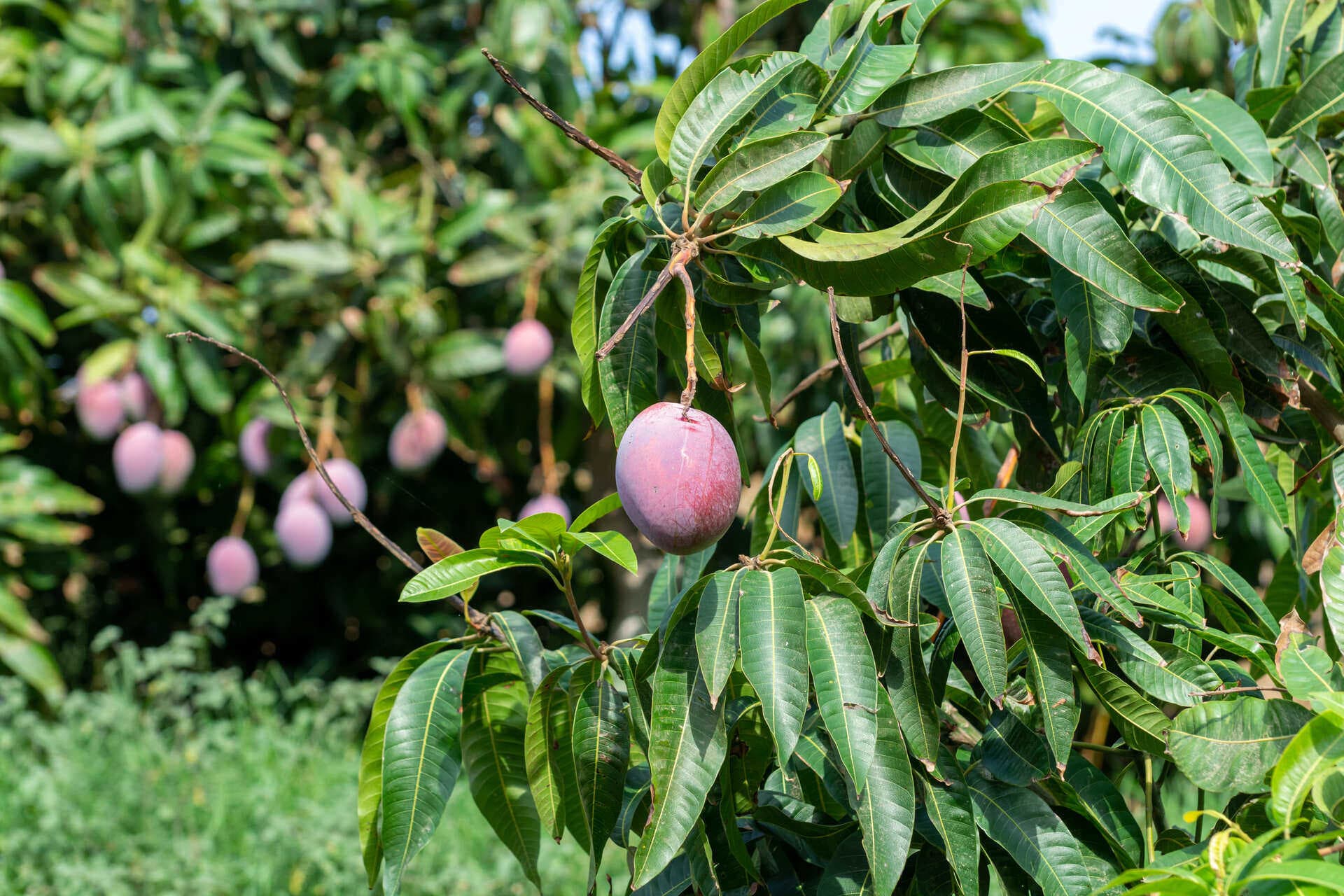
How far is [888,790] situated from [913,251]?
0.31 meters

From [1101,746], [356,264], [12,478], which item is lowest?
[12,478]

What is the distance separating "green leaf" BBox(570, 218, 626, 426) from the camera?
0.78 metres

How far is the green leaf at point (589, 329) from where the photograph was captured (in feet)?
2.55

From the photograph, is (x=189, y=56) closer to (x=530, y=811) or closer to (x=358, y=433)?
(x=358, y=433)

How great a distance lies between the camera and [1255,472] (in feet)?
2.53

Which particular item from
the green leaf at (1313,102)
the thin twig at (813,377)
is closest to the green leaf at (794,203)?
the thin twig at (813,377)

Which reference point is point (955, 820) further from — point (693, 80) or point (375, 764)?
point (693, 80)

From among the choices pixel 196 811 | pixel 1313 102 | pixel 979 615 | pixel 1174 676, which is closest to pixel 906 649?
pixel 979 615

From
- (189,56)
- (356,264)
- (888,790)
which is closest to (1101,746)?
(888,790)

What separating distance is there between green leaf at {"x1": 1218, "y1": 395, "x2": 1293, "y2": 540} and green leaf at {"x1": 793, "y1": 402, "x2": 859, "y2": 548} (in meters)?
0.29

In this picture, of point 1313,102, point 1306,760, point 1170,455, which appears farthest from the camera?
point 1313,102

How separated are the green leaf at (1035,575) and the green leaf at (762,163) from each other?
0.82 ft

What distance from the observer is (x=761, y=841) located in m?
0.81

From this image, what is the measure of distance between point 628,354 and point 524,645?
21 cm
